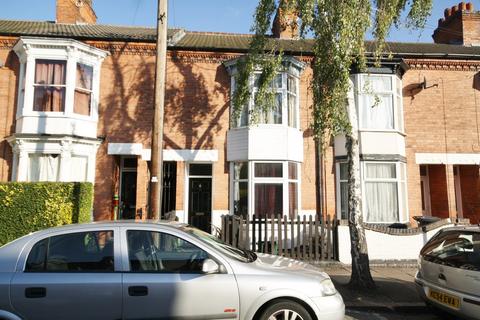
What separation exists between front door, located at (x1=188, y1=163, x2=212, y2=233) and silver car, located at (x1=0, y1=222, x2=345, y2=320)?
7.72 metres

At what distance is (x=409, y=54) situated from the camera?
494 inches

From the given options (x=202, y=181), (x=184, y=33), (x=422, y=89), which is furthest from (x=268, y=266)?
(x=184, y=33)

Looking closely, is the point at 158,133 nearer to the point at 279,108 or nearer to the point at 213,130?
the point at 213,130

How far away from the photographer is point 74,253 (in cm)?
384

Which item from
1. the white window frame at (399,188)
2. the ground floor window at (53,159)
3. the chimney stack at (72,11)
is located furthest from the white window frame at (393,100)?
the chimney stack at (72,11)

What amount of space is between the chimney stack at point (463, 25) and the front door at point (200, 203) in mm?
13011

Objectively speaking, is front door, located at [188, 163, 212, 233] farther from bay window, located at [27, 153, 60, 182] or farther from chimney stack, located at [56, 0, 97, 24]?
chimney stack, located at [56, 0, 97, 24]

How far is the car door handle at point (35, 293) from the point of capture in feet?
11.5

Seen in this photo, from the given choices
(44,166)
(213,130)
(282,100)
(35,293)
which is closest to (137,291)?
(35,293)

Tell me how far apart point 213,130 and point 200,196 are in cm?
233

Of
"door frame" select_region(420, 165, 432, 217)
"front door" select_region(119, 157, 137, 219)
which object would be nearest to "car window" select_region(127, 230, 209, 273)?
"front door" select_region(119, 157, 137, 219)

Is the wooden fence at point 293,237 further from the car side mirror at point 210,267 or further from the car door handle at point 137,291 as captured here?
the car door handle at point 137,291

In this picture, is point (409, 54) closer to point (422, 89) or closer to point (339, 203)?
point (422, 89)

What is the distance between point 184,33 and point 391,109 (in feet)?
28.7
